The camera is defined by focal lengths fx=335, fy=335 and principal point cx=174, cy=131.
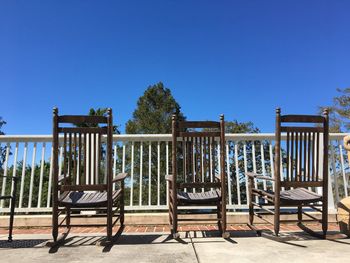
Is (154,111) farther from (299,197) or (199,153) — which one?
(299,197)

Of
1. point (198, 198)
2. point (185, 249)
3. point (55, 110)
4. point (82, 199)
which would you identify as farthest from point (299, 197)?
point (55, 110)

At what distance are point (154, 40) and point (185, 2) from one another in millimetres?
7442

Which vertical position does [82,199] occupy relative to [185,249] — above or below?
above

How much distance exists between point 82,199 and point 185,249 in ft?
3.52

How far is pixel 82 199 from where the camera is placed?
10.4ft

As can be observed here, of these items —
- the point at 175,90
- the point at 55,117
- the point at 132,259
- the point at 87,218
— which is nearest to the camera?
the point at 132,259

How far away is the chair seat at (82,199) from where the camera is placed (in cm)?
302

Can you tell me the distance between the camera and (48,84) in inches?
992

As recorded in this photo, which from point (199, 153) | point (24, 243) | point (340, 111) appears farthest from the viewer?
point (340, 111)

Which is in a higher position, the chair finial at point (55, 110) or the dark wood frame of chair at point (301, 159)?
the chair finial at point (55, 110)

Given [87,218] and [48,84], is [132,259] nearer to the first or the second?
[87,218]

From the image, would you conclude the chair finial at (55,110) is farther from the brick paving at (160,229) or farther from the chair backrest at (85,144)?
the brick paving at (160,229)

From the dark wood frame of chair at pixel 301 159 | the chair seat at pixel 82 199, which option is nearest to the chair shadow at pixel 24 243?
the chair seat at pixel 82 199

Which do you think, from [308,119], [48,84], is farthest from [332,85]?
[308,119]
